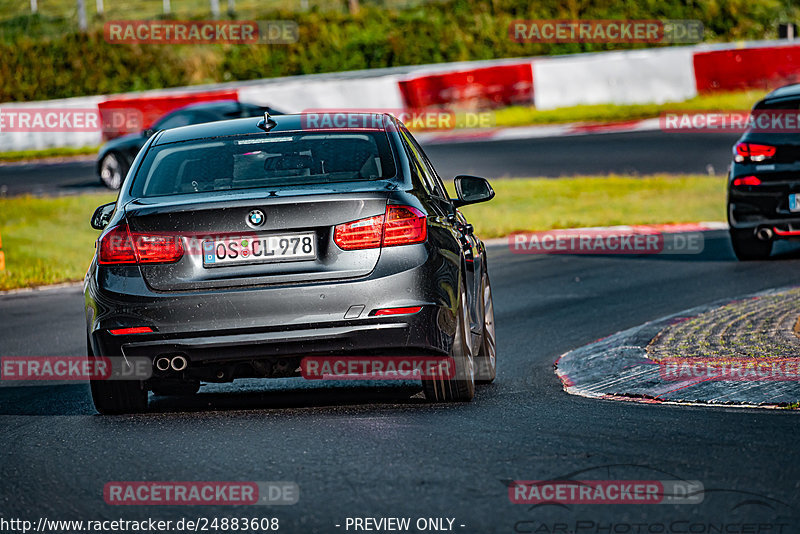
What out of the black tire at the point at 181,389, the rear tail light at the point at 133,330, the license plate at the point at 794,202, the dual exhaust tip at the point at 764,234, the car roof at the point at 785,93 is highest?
the rear tail light at the point at 133,330

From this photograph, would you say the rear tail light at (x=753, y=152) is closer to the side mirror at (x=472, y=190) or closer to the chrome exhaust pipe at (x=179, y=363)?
the side mirror at (x=472, y=190)

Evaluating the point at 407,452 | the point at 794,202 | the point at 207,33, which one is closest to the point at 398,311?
the point at 407,452

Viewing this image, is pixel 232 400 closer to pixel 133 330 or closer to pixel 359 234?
pixel 133 330

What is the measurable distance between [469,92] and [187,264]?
86.3ft

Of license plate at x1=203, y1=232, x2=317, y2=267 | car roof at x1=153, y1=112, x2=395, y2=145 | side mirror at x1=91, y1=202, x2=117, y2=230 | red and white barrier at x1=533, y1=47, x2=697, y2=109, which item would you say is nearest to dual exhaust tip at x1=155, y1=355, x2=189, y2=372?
license plate at x1=203, y1=232, x2=317, y2=267

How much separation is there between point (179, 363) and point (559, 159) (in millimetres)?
18765

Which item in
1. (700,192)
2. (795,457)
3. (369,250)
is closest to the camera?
(795,457)

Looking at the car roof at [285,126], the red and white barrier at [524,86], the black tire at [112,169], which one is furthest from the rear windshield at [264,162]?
the red and white barrier at [524,86]

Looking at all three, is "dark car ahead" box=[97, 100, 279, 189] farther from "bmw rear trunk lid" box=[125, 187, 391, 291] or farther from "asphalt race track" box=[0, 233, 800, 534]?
"bmw rear trunk lid" box=[125, 187, 391, 291]

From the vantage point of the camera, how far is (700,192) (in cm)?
2031

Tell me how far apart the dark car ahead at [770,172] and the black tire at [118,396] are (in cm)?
752

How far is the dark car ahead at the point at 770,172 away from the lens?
41.7ft

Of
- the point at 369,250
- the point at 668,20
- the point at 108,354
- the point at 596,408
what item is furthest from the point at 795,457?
the point at 668,20

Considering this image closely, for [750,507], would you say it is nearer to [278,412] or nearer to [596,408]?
[596,408]
